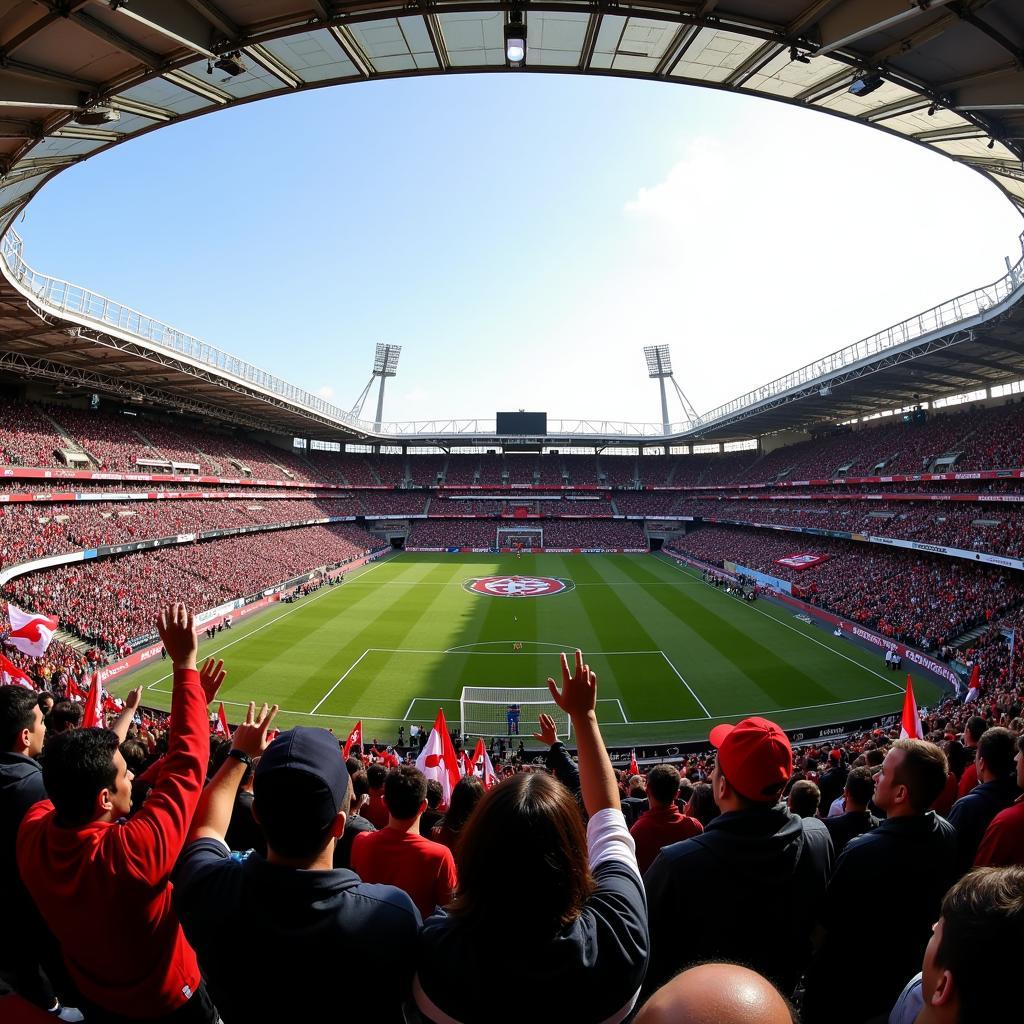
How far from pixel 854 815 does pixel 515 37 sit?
965 centimetres

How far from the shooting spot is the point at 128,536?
1332 inches

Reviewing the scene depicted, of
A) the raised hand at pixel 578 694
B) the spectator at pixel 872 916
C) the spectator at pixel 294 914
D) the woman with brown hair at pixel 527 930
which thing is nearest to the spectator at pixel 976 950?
the woman with brown hair at pixel 527 930

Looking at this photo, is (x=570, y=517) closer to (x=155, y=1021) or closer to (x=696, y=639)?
(x=696, y=639)

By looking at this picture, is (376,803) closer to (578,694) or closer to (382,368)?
(578,694)

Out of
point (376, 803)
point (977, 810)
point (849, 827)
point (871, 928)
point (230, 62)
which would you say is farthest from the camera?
point (230, 62)

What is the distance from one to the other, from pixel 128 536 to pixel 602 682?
28857 millimetres

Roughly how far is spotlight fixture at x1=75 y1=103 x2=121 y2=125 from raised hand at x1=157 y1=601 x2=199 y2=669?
32.9 feet

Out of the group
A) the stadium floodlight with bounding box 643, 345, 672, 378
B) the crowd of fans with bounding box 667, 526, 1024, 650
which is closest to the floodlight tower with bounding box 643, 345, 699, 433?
the stadium floodlight with bounding box 643, 345, 672, 378

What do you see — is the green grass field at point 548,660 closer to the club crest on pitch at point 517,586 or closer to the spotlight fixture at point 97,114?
the club crest on pitch at point 517,586

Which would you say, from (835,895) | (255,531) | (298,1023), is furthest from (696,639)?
(255,531)

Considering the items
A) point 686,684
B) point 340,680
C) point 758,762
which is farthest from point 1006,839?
point 340,680

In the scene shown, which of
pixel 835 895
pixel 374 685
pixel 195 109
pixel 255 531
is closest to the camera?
pixel 835 895

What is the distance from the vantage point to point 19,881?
3318 mm

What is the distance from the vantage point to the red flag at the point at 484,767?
12.2m
